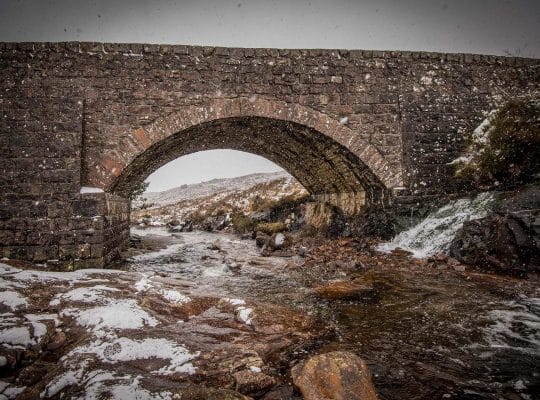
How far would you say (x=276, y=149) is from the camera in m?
9.52

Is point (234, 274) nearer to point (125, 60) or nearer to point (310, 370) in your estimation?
point (310, 370)

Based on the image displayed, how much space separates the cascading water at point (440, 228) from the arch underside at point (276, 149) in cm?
126

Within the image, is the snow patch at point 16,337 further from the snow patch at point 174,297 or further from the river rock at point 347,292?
the river rock at point 347,292

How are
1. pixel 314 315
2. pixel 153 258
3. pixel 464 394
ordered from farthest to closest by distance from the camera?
pixel 153 258 → pixel 314 315 → pixel 464 394

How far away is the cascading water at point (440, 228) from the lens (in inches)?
247

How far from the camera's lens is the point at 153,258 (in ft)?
26.4

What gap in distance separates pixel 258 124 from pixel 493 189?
5728 mm

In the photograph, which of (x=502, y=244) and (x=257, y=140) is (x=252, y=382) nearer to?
(x=502, y=244)

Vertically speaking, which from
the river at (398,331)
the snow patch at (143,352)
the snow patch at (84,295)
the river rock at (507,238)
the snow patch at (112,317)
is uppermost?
the river rock at (507,238)

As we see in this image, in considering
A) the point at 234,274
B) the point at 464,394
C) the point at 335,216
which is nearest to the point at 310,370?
the point at 464,394

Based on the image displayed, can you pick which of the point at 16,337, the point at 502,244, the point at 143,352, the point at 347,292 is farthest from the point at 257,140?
the point at 16,337

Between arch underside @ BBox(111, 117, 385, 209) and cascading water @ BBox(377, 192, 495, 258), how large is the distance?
126 centimetres

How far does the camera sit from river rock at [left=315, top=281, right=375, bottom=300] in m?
4.26

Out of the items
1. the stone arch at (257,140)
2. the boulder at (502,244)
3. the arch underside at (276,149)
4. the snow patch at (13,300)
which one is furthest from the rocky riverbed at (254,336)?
the arch underside at (276,149)
